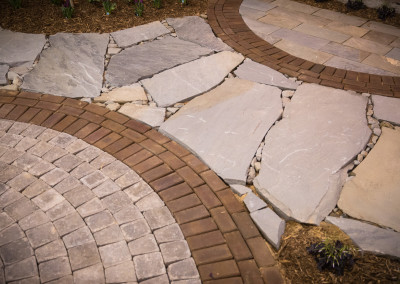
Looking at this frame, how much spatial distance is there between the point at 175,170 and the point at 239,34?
2.68 metres

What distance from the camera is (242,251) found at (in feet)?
7.24

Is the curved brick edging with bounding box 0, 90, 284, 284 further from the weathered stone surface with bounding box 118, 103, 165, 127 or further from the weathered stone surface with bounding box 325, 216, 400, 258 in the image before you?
the weathered stone surface with bounding box 325, 216, 400, 258

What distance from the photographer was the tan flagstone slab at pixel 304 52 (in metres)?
4.23

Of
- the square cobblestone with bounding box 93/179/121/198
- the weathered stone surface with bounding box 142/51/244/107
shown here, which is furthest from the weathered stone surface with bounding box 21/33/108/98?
the square cobblestone with bounding box 93/179/121/198

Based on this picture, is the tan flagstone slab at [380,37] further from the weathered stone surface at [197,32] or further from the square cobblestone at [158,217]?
the square cobblestone at [158,217]

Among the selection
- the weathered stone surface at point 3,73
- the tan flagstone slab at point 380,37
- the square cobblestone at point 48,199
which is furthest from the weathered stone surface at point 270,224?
the tan flagstone slab at point 380,37

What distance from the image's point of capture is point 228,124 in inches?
124

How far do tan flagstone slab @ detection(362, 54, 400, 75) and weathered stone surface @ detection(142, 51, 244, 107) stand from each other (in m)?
1.68

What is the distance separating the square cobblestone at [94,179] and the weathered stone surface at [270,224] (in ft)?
3.95

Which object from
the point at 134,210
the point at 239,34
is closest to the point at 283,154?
the point at 134,210

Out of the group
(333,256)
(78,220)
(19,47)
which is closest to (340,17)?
(333,256)

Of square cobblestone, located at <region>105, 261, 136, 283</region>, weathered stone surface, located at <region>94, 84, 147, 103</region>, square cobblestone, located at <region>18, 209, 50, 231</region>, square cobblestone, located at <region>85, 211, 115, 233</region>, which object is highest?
weathered stone surface, located at <region>94, 84, 147, 103</region>

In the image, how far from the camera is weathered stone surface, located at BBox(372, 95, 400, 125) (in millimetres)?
3287

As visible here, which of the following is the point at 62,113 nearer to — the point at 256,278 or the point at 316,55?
the point at 256,278
